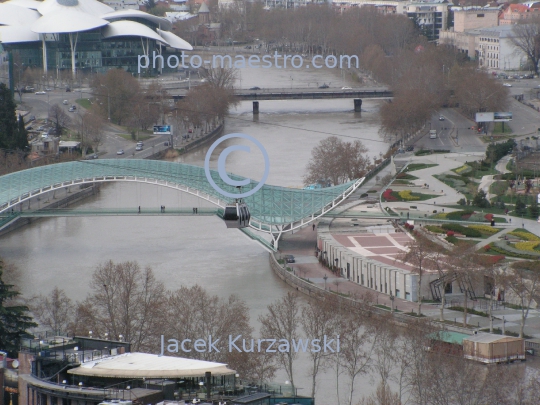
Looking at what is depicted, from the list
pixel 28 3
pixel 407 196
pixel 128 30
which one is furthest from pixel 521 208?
pixel 28 3

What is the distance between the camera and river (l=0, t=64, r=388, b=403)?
605 inches

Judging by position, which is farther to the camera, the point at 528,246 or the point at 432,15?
the point at 432,15

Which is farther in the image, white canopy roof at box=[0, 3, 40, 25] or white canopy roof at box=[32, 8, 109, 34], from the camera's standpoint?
white canopy roof at box=[0, 3, 40, 25]

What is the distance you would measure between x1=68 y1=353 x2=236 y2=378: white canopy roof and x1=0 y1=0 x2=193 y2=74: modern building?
103ft

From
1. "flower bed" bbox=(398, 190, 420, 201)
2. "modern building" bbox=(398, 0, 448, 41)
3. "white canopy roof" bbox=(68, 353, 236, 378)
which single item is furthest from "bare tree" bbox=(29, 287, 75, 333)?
"modern building" bbox=(398, 0, 448, 41)

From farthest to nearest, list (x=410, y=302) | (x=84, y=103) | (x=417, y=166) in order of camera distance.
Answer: (x=84, y=103), (x=417, y=166), (x=410, y=302)

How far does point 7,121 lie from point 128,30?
15538 millimetres

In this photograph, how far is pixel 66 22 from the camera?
129 ft

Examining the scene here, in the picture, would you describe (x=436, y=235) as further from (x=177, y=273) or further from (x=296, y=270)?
(x=177, y=273)

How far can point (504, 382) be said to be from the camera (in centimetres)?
1035

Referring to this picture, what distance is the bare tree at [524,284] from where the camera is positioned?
13134 millimetres

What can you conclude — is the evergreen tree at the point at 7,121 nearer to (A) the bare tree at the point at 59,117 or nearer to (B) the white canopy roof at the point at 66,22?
(A) the bare tree at the point at 59,117

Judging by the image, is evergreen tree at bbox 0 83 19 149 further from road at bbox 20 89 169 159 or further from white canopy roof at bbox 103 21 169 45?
white canopy roof at bbox 103 21 169 45

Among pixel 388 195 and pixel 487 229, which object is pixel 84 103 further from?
pixel 487 229
